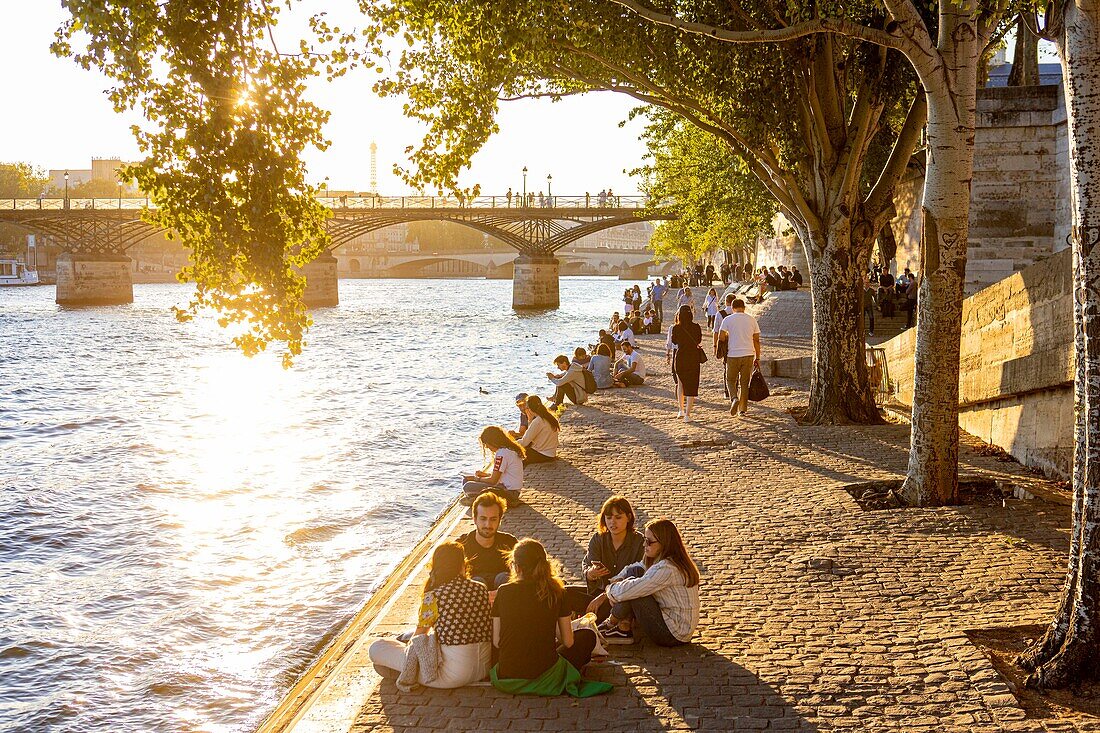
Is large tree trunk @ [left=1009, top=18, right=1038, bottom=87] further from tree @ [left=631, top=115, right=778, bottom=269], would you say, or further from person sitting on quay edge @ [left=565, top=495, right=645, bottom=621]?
person sitting on quay edge @ [left=565, top=495, right=645, bottom=621]

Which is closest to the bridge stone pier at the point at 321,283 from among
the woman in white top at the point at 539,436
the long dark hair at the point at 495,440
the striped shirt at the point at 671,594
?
the woman in white top at the point at 539,436

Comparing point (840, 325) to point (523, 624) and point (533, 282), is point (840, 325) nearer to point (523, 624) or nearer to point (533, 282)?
point (523, 624)

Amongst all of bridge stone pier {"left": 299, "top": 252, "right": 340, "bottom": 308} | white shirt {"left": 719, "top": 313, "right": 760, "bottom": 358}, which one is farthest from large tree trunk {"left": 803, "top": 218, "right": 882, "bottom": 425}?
bridge stone pier {"left": 299, "top": 252, "right": 340, "bottom": 308}

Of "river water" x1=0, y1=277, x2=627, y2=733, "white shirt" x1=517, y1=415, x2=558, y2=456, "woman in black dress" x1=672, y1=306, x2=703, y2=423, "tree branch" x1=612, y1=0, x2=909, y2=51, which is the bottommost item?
"river water" x1=0, y1=277, x2=627, y2=733

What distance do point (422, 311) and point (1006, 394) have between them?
229 ft

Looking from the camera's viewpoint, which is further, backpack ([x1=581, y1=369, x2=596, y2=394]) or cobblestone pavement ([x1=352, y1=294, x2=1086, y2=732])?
backpack ([x1=581, y1=369, x2=596, y2=394])

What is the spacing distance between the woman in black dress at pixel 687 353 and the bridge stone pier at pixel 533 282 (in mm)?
64372

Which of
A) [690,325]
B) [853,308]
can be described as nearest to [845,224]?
[853,308]

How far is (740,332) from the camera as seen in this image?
54.7 feet

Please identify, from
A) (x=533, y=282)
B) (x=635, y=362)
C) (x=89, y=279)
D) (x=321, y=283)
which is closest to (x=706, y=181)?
(x=635, y=362)

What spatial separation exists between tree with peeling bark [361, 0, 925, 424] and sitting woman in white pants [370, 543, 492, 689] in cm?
782

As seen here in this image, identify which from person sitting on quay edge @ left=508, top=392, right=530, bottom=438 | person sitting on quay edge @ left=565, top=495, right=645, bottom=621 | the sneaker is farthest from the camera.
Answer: person sitting on quay edge @ left=508, top=392, right=530, bottom=438

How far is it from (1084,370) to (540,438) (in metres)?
8.21

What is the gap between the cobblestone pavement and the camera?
19.4 ft
